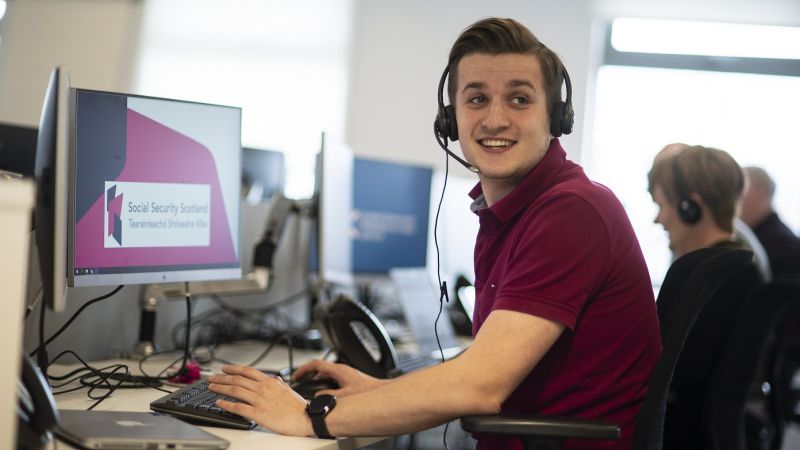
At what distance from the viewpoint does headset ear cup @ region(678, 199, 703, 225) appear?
207 centimetres

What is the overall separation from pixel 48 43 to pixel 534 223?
179 inches

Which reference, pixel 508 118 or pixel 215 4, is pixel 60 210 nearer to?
pixel 508 118

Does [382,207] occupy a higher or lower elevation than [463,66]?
lower

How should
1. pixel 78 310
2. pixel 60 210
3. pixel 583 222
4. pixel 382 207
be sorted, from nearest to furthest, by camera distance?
pixel 60 210, pixel 583 222, pixel 78 310, pixel 382 207

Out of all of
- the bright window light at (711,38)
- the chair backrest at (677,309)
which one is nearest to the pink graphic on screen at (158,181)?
the chair backrest at (677,309)

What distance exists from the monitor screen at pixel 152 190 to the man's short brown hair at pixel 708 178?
1176 millimetres

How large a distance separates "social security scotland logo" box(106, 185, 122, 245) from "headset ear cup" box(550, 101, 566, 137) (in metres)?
0.83

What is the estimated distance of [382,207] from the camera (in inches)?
108

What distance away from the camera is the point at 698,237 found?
83.0 inches

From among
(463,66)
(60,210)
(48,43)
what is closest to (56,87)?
(60,210)

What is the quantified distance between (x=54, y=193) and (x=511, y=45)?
2.75ft

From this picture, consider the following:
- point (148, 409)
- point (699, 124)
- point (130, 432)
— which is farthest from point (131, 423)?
point (699, 124)

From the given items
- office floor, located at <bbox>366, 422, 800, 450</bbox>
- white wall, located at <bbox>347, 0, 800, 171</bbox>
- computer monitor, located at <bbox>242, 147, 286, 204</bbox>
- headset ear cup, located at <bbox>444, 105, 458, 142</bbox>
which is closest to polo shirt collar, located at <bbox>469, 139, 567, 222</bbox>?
headset ear cup, located at <bbox>444, 105, 458, 142</bbox>

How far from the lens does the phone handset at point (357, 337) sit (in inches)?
69.1
